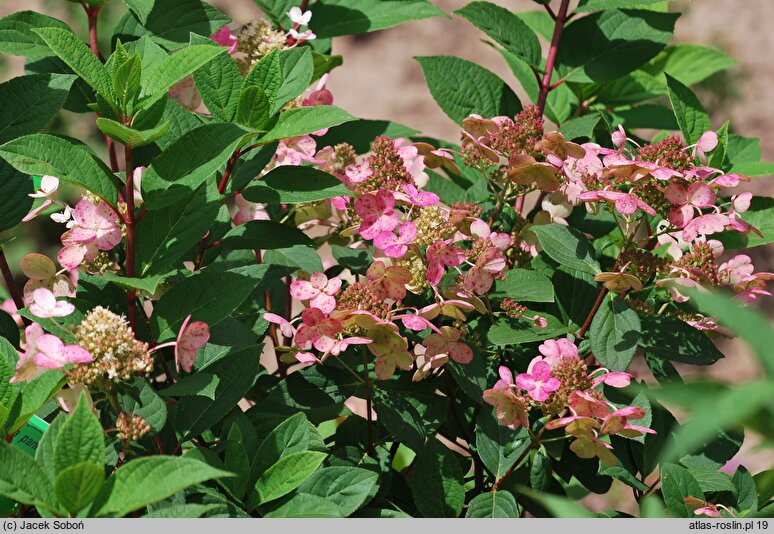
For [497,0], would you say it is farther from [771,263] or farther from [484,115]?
[484,115]

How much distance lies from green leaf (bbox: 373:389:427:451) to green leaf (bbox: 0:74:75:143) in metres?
0.51

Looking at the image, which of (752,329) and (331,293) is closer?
(752,329)

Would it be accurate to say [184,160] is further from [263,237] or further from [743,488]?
[743,488]

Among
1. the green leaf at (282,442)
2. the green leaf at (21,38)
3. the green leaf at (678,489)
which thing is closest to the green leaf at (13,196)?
the green leaf at (21,38)

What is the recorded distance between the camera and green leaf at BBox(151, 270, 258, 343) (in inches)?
35.0

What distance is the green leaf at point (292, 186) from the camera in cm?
99

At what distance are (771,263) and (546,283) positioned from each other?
2499 mm

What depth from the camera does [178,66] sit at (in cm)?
86

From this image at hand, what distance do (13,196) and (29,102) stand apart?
0.12m

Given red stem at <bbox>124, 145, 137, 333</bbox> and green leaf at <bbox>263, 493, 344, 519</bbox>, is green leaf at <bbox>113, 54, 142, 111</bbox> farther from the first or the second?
green leaf at <bbox>263, 493, 344, 519</bbox>

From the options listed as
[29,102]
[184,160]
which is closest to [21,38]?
[29,102]

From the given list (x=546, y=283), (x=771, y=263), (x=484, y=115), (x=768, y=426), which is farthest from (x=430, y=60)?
(x=771, y=263)

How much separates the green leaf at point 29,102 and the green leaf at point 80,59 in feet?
0.47

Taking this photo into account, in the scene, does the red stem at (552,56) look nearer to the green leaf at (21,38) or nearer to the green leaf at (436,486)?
the green leaf at (436,486)
